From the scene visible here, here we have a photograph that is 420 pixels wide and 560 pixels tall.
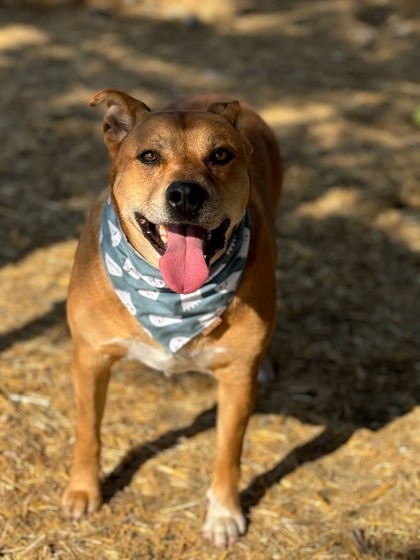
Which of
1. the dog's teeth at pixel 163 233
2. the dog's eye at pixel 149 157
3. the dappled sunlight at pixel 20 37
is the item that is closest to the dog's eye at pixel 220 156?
the dog's eye at pixel 149 157

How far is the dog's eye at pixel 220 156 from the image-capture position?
10.8 feet

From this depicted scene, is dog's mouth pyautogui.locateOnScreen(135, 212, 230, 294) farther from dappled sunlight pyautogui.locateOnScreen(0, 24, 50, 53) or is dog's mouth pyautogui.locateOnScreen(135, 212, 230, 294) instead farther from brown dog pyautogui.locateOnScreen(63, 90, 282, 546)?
dappled sunlight pyautogui.locateOnScreen(0, 24, 50, 53)

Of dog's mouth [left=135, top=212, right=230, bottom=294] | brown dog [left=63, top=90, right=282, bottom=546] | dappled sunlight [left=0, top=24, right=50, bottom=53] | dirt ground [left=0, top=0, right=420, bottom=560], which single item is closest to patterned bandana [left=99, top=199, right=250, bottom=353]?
brown dog [left=63, top=90, right=282, bottom=546]

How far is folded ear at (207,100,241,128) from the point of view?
351 centimetres

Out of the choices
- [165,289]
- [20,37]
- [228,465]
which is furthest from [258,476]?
[20,37]

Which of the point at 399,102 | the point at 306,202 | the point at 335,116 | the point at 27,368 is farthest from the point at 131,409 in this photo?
the point at 399,102

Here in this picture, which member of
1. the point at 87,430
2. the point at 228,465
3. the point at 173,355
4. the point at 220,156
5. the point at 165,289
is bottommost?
the point at 228,465

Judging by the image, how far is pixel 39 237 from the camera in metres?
5.87

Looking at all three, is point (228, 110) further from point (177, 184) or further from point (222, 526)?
point (222, 526)

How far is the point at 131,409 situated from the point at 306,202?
2.76 meters

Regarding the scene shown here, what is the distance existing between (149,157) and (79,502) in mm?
1648

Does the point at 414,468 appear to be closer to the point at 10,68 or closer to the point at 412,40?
the point at 10,68

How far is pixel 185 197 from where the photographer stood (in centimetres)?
305

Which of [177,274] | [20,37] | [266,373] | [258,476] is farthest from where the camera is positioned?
[20,37]
